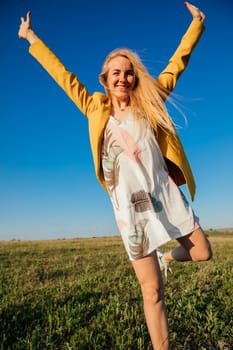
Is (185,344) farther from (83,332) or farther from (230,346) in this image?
(83,332)

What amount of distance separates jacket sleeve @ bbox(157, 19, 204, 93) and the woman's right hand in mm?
1602

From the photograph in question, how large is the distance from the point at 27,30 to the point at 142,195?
2513 millimetres

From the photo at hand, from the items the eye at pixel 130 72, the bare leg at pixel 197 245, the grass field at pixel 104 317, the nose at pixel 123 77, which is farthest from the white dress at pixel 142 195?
the grass field at pixel 104 317

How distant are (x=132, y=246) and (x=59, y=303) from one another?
2420 millimetres

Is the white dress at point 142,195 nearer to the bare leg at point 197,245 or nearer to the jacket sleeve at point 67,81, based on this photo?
the bare leg at point 197,245

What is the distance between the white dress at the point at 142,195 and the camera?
10.9 feet

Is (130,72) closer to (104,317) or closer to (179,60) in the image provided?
(179,60)

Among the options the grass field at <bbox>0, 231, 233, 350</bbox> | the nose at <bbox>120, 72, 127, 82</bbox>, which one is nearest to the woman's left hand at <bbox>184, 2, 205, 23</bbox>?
the nose at <bbox>120, 72, 127, 82</bbox>

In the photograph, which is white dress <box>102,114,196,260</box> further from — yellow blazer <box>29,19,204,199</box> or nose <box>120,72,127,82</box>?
nose <box>120,72,127,82</box>

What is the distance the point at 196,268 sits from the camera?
9.19m

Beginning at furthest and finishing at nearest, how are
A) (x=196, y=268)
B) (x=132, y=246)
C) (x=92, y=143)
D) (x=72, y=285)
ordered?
(x=196, y=268) < (x=72, y=285) < (x=92, y=143) < (x=132, y=246)

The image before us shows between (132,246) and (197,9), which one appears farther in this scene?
(197,9)

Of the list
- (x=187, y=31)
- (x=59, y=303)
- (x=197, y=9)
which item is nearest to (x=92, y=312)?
(x=59, y=303)

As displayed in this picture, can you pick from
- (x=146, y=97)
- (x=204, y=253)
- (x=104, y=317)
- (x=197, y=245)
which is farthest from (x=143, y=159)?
(x=104, y=317)
